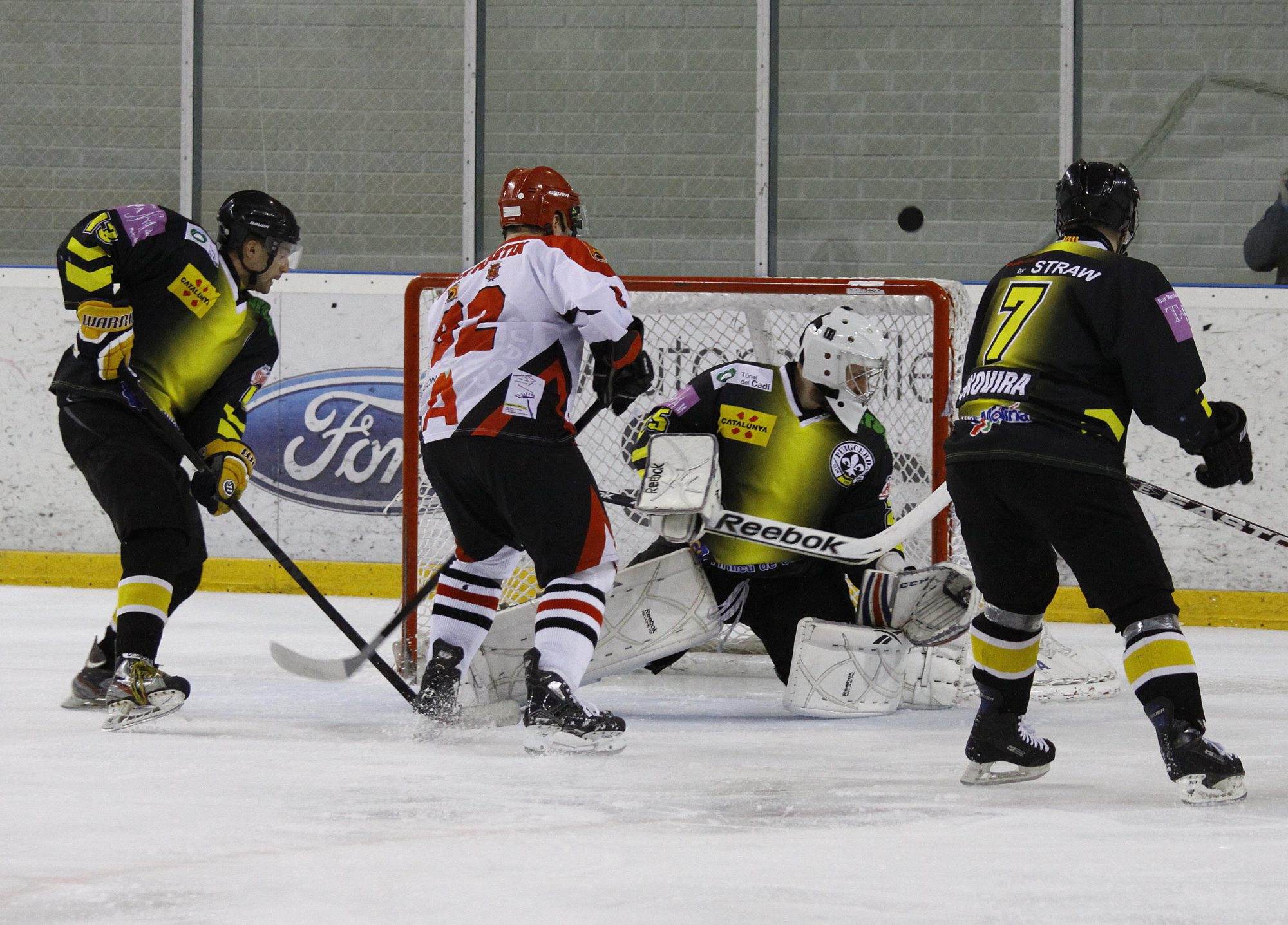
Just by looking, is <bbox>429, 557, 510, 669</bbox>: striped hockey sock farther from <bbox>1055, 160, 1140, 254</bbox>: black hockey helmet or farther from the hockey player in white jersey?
<bbox>1055, 160, 1140, 254</bbox>: black hockey helmet

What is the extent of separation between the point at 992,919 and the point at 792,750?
1.09 m

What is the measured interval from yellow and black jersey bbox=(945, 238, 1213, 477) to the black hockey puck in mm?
2854

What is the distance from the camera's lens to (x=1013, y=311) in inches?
91.4

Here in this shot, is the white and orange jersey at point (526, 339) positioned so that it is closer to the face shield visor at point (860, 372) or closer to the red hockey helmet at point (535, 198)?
the red hockey helmet at point (535, 198)

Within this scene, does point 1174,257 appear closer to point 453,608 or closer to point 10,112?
point 453,608

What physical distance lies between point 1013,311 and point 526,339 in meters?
0.85

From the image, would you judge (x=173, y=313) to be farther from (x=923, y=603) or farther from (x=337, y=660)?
(x=923, y=603)

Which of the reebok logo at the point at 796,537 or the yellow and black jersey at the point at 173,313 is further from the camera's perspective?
the reebok logo at the point at 796,537

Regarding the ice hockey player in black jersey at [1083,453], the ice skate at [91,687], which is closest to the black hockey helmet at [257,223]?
the ice skate at [91,687]

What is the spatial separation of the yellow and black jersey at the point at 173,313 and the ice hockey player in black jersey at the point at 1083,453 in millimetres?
1483

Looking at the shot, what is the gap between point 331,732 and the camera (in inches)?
111

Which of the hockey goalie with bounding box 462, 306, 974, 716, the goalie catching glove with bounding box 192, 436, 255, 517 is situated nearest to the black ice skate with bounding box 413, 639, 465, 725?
the hockey goalie with bounding box 462, 306, 974, 716

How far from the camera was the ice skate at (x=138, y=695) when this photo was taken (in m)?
2.76

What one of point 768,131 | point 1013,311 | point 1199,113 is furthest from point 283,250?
point 1199,113
